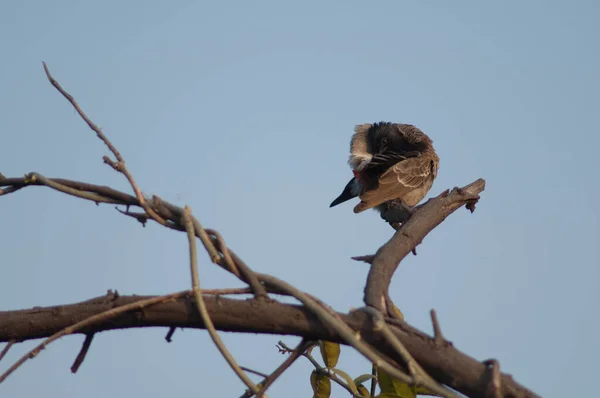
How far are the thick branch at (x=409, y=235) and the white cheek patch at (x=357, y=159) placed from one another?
9.83ft

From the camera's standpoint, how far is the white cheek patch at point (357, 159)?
7104 millimetres

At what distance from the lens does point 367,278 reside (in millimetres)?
2393

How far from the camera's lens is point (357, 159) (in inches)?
284

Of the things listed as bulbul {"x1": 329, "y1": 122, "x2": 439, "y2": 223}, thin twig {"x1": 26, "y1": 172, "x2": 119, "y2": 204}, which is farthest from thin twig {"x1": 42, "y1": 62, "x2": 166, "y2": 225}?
bulbul {"x1": 329, "y1": 122, "x2": 439, "y2": 223}

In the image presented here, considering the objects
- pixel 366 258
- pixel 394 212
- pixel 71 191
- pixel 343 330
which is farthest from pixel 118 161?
pixel 394 212

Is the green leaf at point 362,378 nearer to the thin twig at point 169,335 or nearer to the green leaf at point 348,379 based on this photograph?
the green leaf at point 348,379

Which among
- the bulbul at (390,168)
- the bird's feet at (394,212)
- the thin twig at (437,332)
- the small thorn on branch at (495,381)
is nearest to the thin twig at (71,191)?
the thin twig at (437,332)

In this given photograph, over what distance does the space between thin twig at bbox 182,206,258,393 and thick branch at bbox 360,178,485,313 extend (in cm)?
59

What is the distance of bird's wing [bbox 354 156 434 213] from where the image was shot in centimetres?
623

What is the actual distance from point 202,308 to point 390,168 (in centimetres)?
503

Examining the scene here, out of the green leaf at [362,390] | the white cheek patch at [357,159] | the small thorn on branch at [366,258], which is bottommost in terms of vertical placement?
the green leaf at [362,390]

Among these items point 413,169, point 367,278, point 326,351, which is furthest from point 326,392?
point 413,169

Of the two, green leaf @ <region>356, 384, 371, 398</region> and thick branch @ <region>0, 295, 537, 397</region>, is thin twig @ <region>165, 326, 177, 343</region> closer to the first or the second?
thick branch @ <region>0, 295, 537, 397</region>

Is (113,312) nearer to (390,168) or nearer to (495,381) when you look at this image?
(495,381)
